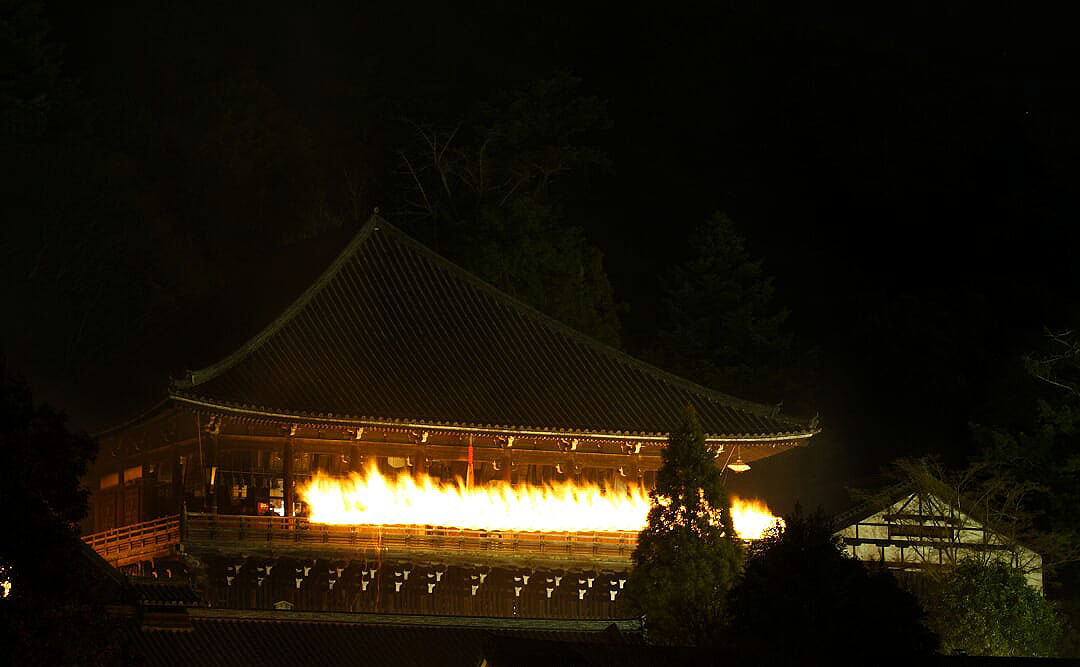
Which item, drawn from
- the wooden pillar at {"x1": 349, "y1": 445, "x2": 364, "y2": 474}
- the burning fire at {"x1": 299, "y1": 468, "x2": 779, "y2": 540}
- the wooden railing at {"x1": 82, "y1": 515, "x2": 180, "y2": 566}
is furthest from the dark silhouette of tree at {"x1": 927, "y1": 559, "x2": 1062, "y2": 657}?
the wooden railing at {"x1": 82, "y1": 515, "x2": 180, "y2": 566}

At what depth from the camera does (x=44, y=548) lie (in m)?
23.3

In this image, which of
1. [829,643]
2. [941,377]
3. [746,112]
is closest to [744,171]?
[746,112]

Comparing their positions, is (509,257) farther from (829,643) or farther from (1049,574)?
(829,643)

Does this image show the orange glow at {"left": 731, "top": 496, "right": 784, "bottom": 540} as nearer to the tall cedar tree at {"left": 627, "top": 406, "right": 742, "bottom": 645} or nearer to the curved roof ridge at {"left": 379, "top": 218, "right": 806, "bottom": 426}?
the curved roof ridge at {"left": 379, "top": 218, "right": 806, "bottom": 426}

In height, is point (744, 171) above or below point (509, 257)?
above

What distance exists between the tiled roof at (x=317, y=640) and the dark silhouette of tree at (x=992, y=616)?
731cm

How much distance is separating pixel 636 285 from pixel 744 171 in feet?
38.1

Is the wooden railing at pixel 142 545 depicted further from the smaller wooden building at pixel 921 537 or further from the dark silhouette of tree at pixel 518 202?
the dark silhouette of tree at pixel 518 202

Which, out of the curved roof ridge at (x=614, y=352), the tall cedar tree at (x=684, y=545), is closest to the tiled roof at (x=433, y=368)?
the curved roof ridge at (x=614, y=352)

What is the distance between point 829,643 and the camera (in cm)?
2358

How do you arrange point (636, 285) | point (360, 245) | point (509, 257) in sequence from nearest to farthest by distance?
point (360, 245) → point (509, 257) → point (636, 285)

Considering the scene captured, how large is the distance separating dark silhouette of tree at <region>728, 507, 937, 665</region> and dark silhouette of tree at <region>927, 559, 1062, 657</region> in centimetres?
1052

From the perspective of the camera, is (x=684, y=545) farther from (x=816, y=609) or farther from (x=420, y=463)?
(x=816, y=609)

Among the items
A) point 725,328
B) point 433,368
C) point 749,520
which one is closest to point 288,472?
point 433,368
